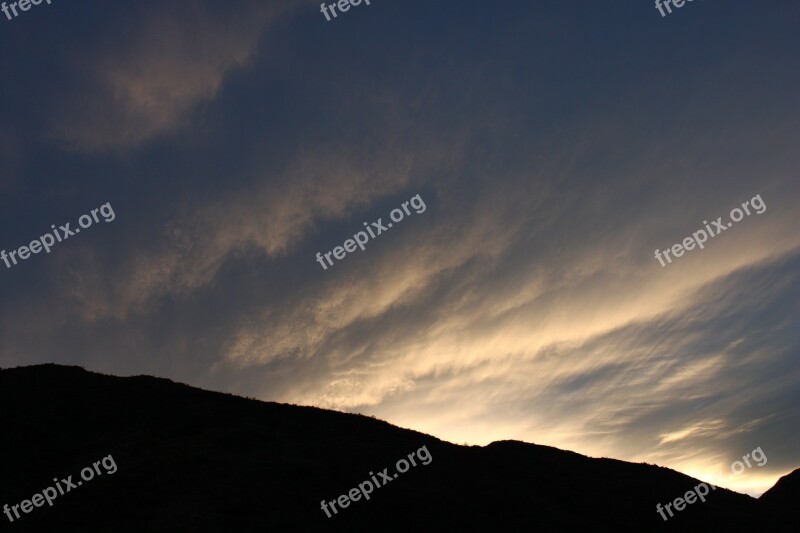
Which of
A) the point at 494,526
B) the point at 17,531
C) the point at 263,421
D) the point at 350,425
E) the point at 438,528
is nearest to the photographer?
the point at 17,531

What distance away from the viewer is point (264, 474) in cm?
3164

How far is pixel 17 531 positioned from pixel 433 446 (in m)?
28.1

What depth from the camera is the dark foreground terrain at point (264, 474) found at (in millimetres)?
27969

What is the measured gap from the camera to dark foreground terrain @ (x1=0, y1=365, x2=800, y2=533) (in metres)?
28.0

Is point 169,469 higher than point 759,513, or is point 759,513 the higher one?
point 169,469

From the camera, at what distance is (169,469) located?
31.4 meters

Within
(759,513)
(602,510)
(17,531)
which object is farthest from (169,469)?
(759,513)

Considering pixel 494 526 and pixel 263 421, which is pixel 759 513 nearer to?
pixel 494 526

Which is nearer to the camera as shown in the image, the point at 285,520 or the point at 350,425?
the point at 285,520

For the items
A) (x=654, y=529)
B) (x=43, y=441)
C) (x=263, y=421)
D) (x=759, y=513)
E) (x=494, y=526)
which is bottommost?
(x=759, y=513)

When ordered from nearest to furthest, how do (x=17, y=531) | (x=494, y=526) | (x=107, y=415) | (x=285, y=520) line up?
(x=17, y=531)
(x=285, y=520)
(x=494, y=526)
(x=107, y=415)

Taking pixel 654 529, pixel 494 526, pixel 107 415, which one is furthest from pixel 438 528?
pixel 107 415

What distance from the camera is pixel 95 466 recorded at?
31.7 metres

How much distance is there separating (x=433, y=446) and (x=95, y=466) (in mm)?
24256
